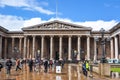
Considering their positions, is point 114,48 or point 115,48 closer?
point 115,48

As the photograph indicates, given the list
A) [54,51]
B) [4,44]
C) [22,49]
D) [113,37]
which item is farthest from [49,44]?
[113,37]

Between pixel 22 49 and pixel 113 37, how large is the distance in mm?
30185

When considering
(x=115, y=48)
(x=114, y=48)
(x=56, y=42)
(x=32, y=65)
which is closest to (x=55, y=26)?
(x=56, y=42)

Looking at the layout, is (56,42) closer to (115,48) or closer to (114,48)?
(114,48)

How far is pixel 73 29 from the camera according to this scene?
86.1 m

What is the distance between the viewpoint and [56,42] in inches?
3708

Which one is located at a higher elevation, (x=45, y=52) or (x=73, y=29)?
(x=73, y=29)

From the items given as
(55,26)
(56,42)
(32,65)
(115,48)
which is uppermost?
(55,26)

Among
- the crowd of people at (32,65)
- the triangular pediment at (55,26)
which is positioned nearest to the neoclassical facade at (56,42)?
the triangular pediment at (55,26)

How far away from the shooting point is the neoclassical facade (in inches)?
3396

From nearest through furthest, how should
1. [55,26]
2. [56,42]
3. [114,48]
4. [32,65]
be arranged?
[32,65] → [55,26] → [114,48] → [56,42]

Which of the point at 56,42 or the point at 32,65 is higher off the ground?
the point at 56,42

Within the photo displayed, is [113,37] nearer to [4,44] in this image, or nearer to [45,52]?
[45,52]

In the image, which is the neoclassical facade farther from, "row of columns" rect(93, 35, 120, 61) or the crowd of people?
the crowd of people
